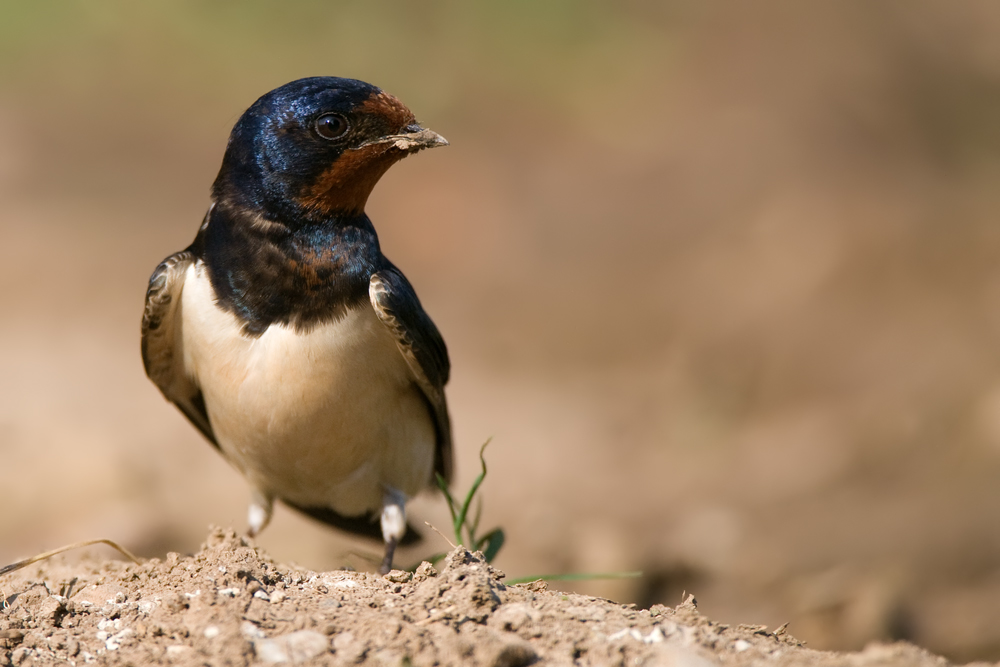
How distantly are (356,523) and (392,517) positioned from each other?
0.68 metres

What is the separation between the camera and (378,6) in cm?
1262

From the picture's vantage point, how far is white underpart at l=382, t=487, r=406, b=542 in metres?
4.58

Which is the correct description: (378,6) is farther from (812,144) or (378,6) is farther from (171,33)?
(812,144)

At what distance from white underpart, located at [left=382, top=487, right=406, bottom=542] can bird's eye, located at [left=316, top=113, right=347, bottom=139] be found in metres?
1.58

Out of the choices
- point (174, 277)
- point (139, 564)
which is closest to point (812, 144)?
point (174, 277)

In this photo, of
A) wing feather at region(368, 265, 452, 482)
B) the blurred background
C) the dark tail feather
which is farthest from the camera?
the blurred background

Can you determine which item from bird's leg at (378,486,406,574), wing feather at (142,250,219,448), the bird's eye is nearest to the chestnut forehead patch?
the bird's eye

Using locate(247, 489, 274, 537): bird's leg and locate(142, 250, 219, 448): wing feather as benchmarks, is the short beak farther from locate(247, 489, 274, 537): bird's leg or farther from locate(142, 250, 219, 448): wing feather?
locate(247, 489, 274, 537): bird's leg

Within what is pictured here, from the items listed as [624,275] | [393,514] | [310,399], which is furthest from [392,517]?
[624,275]

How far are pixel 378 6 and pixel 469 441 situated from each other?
6.70m

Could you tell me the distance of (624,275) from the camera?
392 inches

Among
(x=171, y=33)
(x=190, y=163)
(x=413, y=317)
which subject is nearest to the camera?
(x=413, y=317)

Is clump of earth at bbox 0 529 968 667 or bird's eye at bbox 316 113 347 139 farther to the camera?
bird's eye at bbox 316 113 347 139

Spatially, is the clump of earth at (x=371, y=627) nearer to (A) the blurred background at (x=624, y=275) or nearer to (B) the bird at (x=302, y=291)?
(B) the bird at (x=302, y=291)
